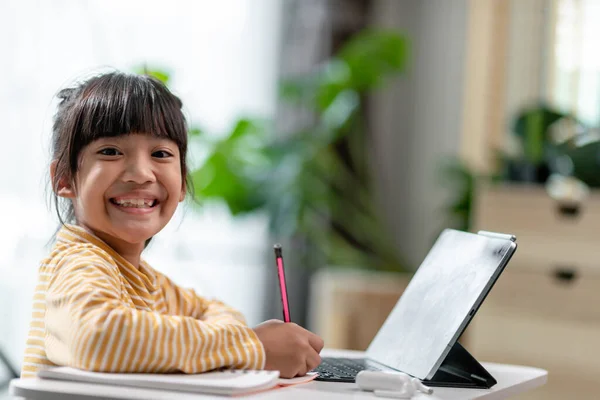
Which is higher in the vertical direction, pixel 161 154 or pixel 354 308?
pixel 161 154

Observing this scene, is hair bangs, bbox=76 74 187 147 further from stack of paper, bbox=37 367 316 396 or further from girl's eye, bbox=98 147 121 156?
stack of paper, bbox=37 367 316 396

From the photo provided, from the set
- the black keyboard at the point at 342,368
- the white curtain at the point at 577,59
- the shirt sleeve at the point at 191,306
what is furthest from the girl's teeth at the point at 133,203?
the white curtain at the point at 577,59

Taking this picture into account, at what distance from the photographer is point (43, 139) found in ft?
8.49

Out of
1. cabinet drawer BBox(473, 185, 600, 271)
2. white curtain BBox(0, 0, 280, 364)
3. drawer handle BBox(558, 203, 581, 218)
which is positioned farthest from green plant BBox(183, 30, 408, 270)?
drawer handle BBox(558, 203, 581, 218)

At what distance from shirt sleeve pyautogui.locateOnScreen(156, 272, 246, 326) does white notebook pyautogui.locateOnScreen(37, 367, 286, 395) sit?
0.73 ft

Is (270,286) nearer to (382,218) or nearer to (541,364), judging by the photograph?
(382,218)

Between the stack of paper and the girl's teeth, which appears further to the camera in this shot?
the girl's teeth

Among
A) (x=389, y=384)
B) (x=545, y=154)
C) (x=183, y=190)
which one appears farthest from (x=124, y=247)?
(x=545, y=154)

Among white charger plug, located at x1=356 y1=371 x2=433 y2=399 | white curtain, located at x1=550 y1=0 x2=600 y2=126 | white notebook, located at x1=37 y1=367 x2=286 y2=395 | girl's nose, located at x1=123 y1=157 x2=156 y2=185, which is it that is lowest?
Result: white charger plug, located at x1=356 y1=371 x2=433 y2=399

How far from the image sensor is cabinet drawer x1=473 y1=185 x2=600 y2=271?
2566mm

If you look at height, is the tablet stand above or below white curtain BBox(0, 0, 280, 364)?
below

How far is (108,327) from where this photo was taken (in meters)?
0.91

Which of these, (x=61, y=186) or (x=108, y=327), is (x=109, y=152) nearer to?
(x=61, y=186)

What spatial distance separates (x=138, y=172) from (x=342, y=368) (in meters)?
0.37
